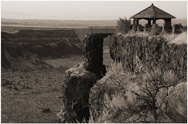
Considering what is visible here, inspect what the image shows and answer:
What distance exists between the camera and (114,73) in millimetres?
18031

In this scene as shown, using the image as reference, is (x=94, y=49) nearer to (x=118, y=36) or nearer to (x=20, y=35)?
(x=118, y=36)

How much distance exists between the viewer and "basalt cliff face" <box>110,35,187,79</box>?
13326 mm

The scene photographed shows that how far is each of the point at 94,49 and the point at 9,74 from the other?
2607 centimetres

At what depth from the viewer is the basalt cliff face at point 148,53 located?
1333cm

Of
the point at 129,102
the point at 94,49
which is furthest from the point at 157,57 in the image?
the point at 94,49

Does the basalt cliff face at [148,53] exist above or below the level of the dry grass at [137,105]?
above

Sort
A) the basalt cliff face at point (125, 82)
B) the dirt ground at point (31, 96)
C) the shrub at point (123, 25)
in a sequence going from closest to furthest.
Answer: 1. the basalt cliff face at point (125, 82)
2. the shrub at point (123, 25)
3. the dirt ground at point (31, 96)

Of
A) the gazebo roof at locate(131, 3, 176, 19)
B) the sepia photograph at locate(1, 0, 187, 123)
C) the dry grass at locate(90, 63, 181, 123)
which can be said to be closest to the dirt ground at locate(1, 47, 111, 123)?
the sepia photograph at locate(1, 0, 187, 123)

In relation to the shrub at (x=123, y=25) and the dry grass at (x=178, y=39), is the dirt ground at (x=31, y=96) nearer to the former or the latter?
the shrub at (x=123, y=25)

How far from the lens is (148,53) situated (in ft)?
53.6

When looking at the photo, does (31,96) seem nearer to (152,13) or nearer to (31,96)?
(31,96)

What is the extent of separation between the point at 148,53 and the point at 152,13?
541cm

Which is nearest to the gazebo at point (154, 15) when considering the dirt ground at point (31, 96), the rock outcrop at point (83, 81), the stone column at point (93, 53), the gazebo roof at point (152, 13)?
the gazebo roof at point (152, 13)

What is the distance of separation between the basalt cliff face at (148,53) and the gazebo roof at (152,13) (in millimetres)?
2060
